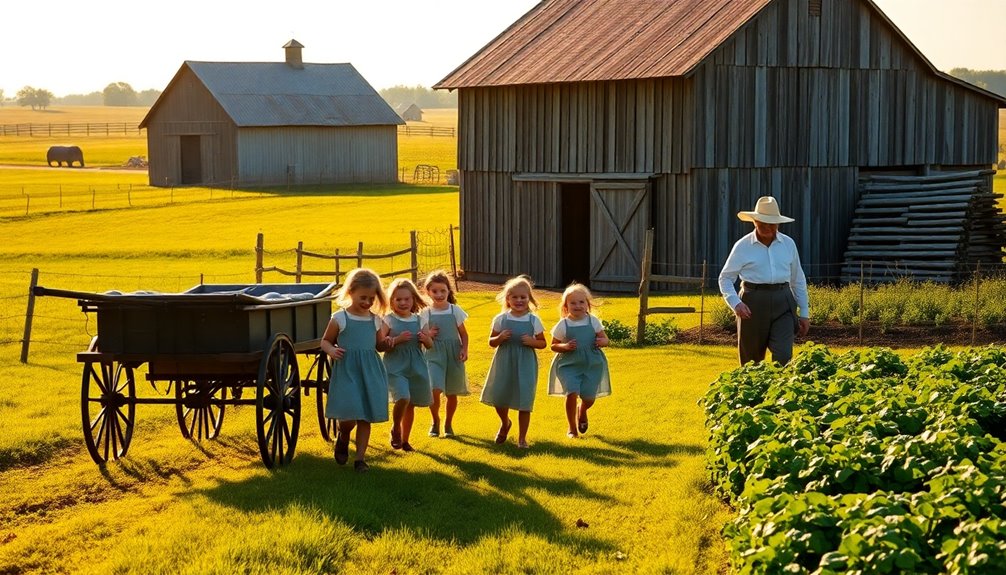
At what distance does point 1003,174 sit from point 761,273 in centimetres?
6414

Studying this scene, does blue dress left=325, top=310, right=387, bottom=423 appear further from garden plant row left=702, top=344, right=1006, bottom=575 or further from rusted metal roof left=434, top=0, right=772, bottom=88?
rusted metal roof left=434, top=0, right=772, bottom=88

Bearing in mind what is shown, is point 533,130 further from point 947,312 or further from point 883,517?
point 883,517

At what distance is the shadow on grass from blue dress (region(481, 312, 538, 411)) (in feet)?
3.01

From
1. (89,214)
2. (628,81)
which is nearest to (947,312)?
(628,81)

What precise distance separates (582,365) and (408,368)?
174 cm

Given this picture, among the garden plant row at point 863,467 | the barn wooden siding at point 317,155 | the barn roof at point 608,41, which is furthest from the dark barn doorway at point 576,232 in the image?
the barn wooden siding at point 317,155

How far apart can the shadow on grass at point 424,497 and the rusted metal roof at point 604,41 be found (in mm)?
16433

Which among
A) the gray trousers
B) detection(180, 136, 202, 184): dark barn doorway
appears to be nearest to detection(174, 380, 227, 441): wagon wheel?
the gray trousers

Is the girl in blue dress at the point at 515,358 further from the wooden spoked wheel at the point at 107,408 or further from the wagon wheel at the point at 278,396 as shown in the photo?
the wooden spoked wheel at the point at 107,408

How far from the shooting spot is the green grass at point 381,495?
8.30 meters

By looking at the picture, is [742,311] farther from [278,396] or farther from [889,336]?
[889,336]

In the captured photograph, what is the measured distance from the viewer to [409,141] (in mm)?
108438

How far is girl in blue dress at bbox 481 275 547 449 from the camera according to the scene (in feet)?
38.9

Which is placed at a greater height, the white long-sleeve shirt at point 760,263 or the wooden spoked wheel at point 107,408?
the white long-sleeve shirt at point 760,263
